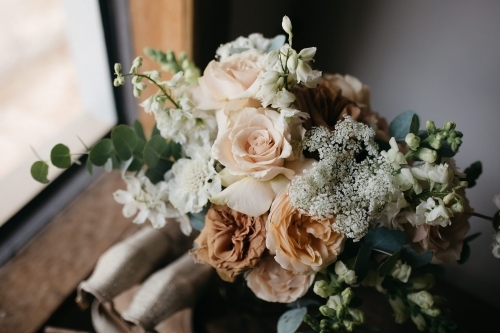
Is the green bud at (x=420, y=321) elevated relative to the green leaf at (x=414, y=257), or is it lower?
lower

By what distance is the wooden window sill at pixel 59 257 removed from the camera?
761mm

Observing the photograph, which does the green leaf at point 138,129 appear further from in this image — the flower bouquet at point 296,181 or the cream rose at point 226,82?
the cream rose at point 226,82

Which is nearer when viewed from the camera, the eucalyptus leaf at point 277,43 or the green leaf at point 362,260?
the green leaf at point 362,260

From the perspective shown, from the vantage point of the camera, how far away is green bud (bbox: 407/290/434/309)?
0.59 metres

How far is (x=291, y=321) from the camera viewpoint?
0.61m

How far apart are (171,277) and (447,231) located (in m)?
0.44

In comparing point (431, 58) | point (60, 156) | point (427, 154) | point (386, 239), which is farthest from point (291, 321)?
point (431, 58)

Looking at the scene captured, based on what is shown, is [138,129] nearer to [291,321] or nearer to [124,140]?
[124,140]

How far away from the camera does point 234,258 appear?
547 mm

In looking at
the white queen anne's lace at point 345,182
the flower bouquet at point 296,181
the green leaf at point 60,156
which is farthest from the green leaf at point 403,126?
the green leaf at point 60,156

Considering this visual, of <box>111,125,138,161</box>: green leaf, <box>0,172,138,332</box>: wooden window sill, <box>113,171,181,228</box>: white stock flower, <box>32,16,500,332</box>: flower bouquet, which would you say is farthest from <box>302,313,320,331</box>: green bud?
<box>0,172,138,332</box>: wooden window sill

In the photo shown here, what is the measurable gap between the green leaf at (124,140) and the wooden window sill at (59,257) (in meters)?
0.31

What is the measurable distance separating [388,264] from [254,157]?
0.22 meters

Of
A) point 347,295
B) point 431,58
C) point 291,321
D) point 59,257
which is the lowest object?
point 59,257
